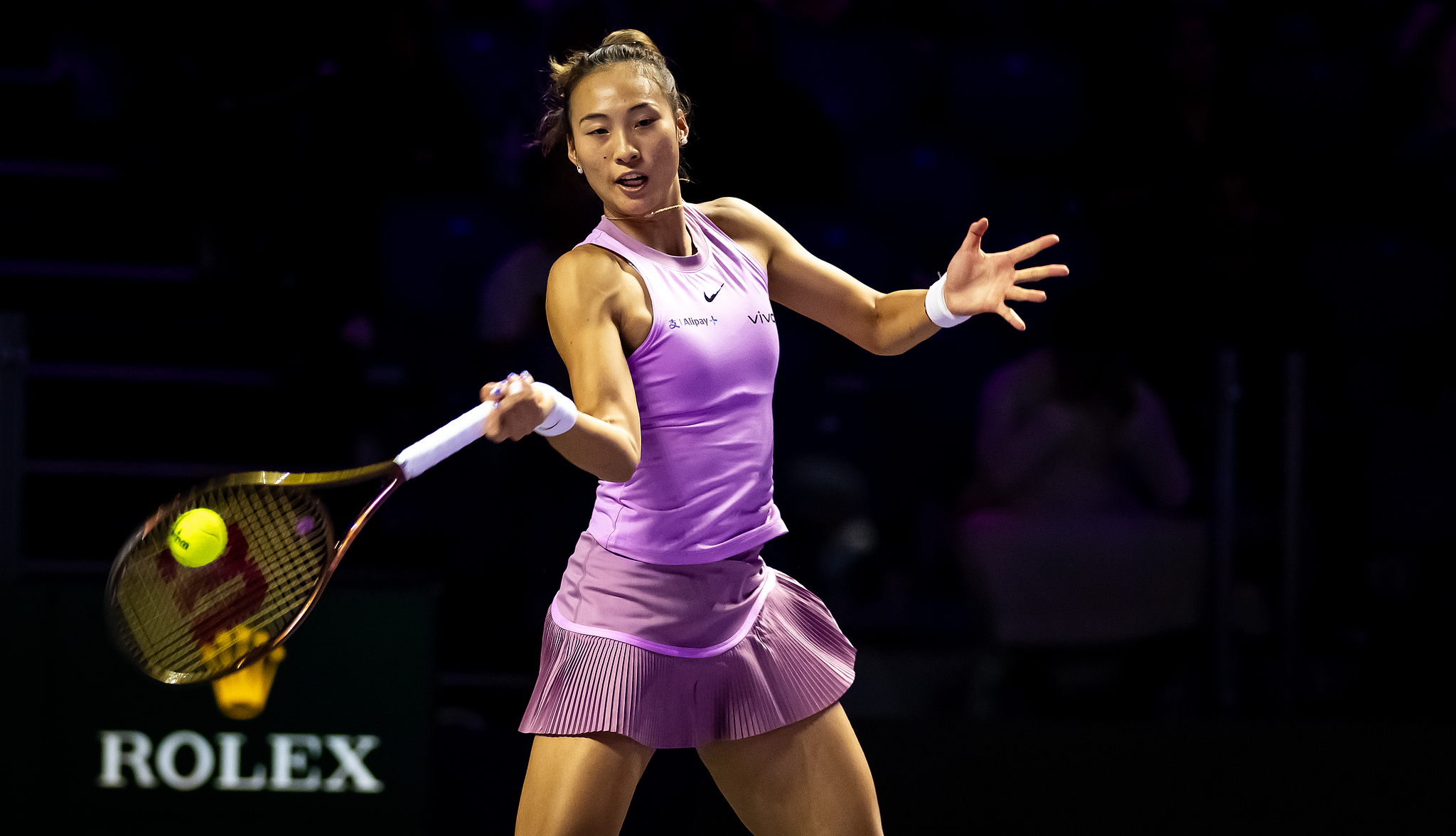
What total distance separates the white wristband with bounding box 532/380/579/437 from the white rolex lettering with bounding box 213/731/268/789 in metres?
1.77

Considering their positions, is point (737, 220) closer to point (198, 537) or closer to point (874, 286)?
point (198, 537)

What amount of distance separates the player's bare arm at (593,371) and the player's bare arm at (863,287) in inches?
12.9

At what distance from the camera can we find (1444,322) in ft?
14.7

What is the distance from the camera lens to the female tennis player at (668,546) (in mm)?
2176

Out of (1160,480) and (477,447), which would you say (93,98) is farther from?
(1160,480)

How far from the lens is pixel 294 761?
337 cm

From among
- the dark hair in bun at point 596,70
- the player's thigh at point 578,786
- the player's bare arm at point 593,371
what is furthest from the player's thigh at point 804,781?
the dark hair in bun at point 596,70

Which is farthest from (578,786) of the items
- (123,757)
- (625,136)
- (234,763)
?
(123,757)

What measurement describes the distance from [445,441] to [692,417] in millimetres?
422

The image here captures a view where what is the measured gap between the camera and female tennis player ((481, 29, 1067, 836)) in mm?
2176

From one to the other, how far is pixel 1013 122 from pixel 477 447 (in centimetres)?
224

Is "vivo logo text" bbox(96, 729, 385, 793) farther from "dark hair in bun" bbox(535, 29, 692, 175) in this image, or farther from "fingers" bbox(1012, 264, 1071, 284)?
"fingers" bbox(1012, 264, 1071, 284)

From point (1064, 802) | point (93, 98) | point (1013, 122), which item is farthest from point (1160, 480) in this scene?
point (93, 98)

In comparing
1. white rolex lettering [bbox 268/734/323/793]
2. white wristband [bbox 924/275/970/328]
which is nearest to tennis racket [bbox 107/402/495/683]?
white wristband [bbox 924/275/970/328]
